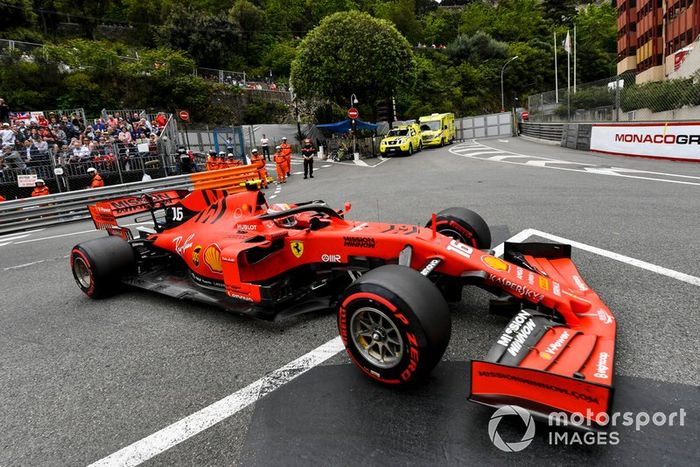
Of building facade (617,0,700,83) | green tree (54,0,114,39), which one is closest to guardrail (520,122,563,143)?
building facade (617,0,700,83)

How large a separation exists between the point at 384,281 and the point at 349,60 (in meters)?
29.6

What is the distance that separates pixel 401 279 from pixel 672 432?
1.54 m

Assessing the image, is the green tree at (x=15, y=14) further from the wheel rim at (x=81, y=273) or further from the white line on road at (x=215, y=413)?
the white line on road at (x=215, y=413)

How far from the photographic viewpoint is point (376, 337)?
2.77 metres

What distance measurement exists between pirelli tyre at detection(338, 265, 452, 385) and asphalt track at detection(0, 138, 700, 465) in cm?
18

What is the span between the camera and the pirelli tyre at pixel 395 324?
8.38 ft

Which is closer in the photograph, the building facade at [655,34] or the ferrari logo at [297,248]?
the ferrari logo at [297,248]

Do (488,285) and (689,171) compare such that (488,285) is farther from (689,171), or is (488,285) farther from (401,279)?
(689,171)

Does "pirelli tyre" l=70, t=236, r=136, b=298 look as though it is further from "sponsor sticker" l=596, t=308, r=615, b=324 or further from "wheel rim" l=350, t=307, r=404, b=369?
"sponsor sticker" l=596, t=308, r=615, b=324

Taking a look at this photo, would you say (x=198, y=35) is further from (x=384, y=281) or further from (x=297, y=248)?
(x=384, y=281)

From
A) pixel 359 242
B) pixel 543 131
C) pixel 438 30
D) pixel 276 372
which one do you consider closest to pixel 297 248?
pixel 359 242

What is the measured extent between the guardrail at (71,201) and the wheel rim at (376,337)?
26.9 ft

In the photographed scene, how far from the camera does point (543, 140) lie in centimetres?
2412

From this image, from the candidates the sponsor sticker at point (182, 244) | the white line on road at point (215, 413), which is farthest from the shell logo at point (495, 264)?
the sponsor sticker at point (182, 244)
